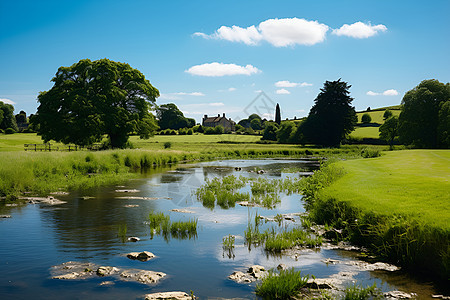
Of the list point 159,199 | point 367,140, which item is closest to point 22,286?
point 159,199

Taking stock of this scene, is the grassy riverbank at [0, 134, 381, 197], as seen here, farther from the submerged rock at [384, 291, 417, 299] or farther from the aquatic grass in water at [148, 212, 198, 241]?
the submerged rock at [384, 291, 417, 299]

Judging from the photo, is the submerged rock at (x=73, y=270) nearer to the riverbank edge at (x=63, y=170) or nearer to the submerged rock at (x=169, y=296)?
the submerged rock at (x=169, y=296)

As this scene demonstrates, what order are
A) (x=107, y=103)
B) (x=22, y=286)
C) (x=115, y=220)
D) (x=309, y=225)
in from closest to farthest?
1. (x=22, y=286)
2. (x=309, y=225)
3. (x=115, y=220)
4. (x=107, y=103)

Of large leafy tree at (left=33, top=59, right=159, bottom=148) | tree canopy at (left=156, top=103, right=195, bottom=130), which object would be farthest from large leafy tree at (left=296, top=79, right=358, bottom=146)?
tree canopy at (left=156, top=103, right=195, bottom=130)

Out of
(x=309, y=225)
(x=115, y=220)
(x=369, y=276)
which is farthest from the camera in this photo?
(x=115, y=220)

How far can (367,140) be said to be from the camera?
9950 cm

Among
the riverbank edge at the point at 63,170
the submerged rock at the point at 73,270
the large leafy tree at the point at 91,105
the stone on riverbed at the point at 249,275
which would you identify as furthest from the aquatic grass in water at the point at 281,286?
the large leafy tree at the point at 91,105

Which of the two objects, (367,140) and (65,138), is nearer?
(65,138)

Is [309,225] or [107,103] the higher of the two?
[107,103]

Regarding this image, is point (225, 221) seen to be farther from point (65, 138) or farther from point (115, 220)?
point (65, 138)

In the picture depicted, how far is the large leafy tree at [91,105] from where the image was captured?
46.1 m

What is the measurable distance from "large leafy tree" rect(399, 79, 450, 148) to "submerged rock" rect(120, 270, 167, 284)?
6396 cm

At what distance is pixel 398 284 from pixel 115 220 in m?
11.0

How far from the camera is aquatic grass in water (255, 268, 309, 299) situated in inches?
291
